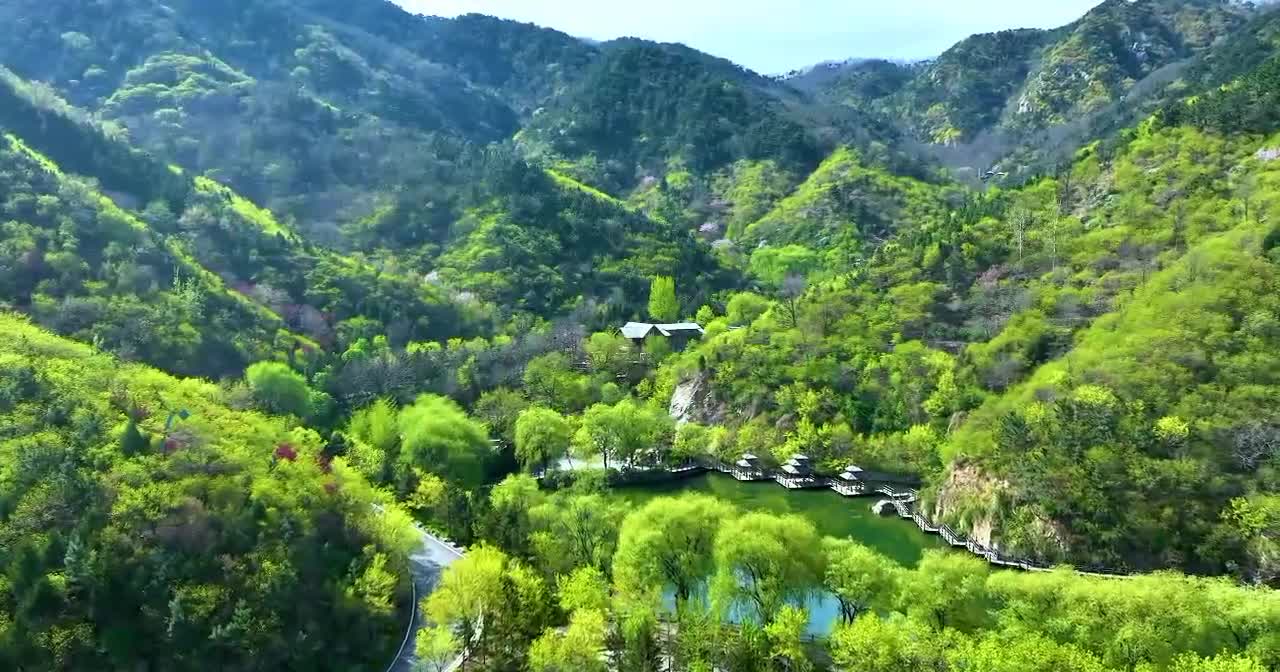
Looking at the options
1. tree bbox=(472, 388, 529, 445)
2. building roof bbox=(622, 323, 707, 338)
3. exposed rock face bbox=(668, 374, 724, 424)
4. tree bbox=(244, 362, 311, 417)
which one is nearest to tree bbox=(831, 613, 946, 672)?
tree bbox=(472, 388, 529, 445)

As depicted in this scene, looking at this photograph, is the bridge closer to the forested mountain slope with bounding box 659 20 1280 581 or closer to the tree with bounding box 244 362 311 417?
the forested mountain slope with bounding box 659 20 1280 581

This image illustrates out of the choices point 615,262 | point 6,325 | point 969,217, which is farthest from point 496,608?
point 615,262

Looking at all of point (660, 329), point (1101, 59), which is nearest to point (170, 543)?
point (660, 329)

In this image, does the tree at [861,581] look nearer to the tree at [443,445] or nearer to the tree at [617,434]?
the tree at [443,445]

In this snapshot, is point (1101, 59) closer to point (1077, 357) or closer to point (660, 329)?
point (660, 329)

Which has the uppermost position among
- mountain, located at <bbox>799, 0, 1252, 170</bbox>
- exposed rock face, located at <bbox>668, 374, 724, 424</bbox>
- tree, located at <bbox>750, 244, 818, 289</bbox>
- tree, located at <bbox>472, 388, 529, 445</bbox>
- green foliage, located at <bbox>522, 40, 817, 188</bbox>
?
mountain, located at <bbox>799, 0, 1252, 170</bbox>

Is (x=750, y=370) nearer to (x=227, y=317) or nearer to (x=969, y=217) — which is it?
(x=969, y=217)
